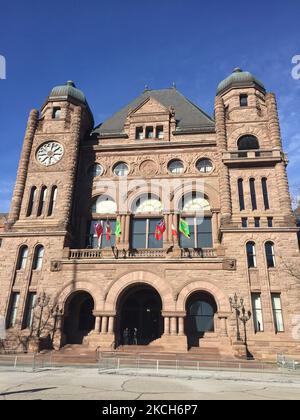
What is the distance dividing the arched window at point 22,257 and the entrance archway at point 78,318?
5435 mm

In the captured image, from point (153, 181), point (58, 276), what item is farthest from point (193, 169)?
point (58, 276)

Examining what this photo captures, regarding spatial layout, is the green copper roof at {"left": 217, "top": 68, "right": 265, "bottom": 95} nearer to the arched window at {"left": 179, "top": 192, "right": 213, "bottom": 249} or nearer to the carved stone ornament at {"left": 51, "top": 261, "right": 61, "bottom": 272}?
the arched window at {"left": 179, "top": 192, "right": 213, "bottom": 249}

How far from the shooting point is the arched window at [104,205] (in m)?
32.0

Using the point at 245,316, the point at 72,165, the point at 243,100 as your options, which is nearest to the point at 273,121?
the point at 243,100

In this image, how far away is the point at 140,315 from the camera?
2780 centimetres

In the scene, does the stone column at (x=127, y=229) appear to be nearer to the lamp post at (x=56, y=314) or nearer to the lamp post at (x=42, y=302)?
the lamp post at (x=56, y=314)

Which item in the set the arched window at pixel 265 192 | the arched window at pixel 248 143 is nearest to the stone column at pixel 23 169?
the arched window at pixel 248 143

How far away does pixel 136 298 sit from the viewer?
93.4ft

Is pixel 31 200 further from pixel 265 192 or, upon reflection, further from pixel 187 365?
pixel 265 192

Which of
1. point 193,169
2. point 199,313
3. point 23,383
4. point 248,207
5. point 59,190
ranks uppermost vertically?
point 193,169

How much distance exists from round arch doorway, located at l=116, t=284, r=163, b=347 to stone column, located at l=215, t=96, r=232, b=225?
9122 millimetres

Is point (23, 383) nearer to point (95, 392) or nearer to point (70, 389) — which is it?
point (70, 389)

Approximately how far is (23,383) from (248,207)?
2176 cm
